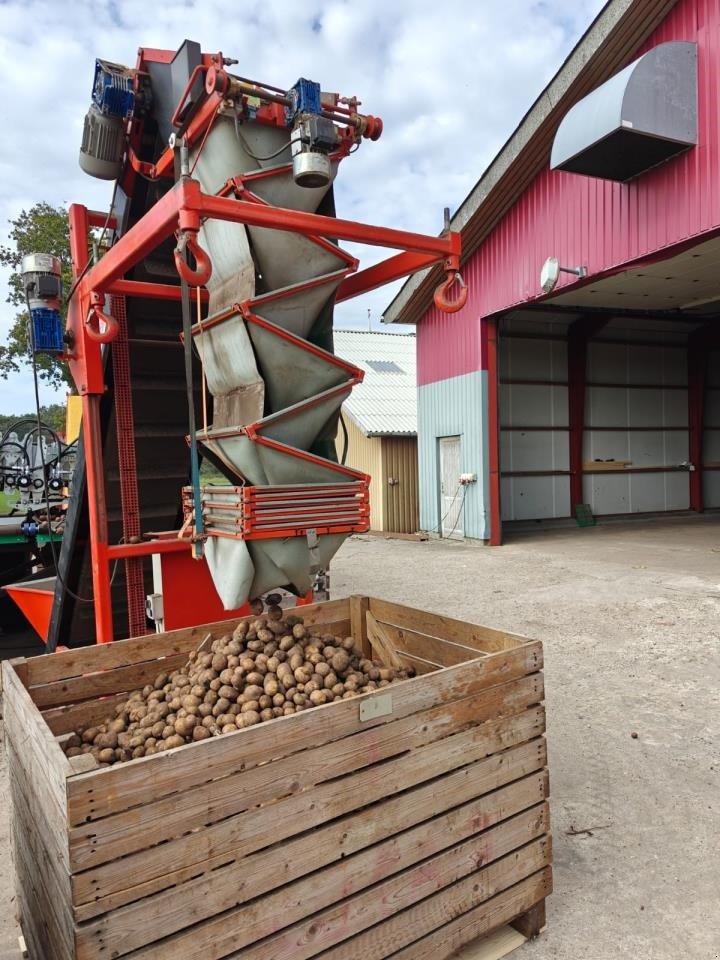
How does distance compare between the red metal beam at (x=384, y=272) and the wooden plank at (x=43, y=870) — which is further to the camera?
the red metal beam at (x=384, y=272)

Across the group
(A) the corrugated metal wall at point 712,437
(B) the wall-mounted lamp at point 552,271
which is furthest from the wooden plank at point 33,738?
(A) the corrugated metal wall at point 712,437

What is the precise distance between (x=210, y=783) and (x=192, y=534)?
1331 mm

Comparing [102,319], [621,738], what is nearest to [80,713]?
[102,319]

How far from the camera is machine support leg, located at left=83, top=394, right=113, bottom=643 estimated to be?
403 centimetres

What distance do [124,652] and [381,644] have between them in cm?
127

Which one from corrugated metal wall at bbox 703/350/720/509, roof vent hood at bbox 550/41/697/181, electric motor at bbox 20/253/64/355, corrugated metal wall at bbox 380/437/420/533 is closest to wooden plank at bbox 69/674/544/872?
electric motor at bbox 20/253/64/355

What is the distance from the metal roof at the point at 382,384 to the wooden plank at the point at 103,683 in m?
12.2

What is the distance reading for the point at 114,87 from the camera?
384 cm

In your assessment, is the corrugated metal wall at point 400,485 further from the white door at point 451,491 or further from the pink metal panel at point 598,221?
the pink metal panel at point 598,221

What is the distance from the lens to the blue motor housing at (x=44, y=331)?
14.0 ft

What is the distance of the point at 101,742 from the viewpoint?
2.51m

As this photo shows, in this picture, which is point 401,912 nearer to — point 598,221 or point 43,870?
point 43,870

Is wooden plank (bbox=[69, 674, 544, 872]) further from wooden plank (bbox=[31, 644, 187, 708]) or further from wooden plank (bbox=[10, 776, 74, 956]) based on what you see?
wooden plank (bbox=[31, 644, 187, 708])

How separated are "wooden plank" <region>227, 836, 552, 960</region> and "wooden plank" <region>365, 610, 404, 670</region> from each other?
1.02m
